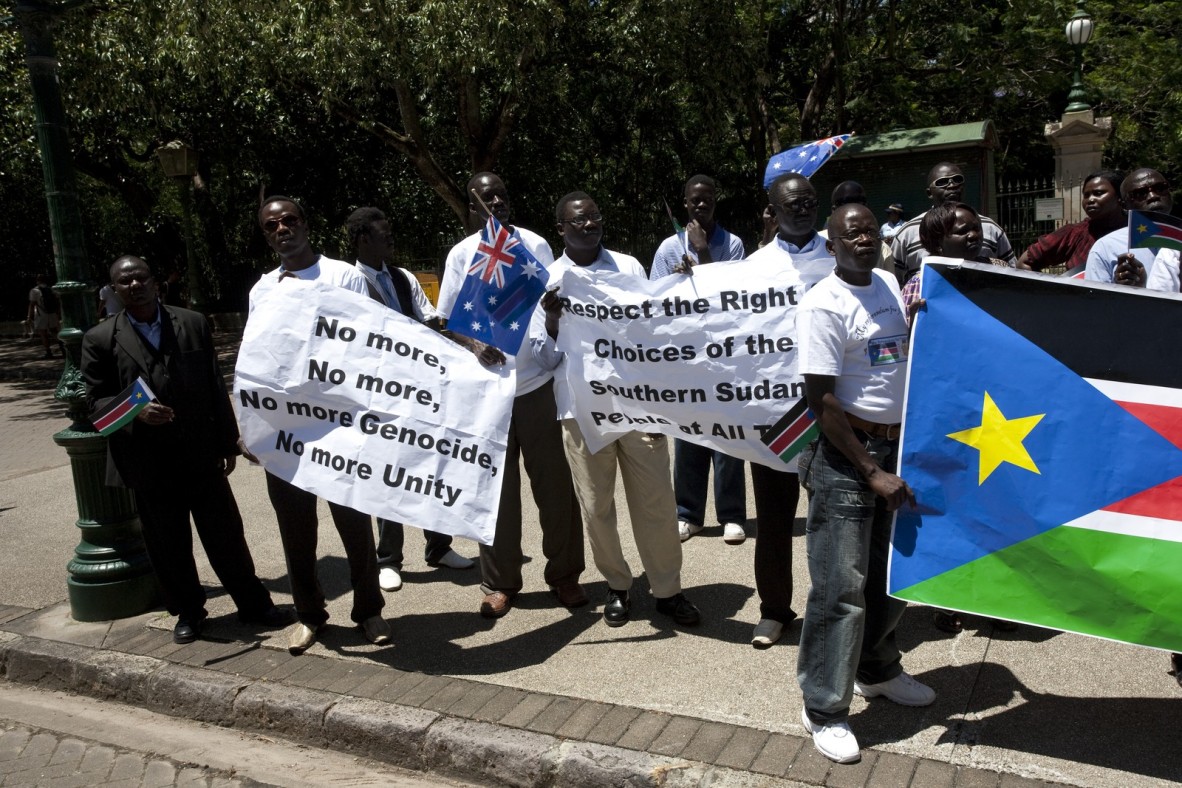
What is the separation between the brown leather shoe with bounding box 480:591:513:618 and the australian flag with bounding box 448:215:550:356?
52.5 inches

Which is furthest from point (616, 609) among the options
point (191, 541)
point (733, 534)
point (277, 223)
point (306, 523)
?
point (277, 223)

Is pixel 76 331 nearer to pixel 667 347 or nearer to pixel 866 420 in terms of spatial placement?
pixel 667 347

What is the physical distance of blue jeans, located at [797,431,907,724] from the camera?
3.59 meters

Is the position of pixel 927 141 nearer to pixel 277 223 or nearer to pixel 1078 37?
pixel 1078 37

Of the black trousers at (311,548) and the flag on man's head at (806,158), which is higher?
the flag on man's head at (806,158)

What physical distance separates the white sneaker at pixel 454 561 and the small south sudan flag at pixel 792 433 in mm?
2546

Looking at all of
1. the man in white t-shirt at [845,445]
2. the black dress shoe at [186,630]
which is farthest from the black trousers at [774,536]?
the black dress shoe at [186,630]

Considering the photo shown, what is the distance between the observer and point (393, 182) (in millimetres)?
22344

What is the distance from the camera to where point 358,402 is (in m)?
4.77

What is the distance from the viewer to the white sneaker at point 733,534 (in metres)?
6.10

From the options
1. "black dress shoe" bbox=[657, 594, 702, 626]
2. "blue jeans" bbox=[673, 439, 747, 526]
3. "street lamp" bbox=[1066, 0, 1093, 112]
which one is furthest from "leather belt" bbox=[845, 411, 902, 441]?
"street lamp" bbox=[1066, 0, 1093, 112]

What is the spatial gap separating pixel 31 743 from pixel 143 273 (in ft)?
7.48

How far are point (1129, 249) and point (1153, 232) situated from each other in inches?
5.0

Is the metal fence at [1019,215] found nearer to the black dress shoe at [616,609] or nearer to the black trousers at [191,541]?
the black dress shoe at [616,609]
